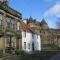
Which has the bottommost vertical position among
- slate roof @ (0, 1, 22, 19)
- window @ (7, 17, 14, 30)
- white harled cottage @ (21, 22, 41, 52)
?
white harled cottage @ (21, 22, 41, 52)

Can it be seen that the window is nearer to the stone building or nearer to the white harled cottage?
the stone building

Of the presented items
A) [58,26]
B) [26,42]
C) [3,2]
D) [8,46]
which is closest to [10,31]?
[8,46]

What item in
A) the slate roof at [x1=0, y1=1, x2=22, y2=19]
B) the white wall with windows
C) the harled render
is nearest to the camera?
the harled render

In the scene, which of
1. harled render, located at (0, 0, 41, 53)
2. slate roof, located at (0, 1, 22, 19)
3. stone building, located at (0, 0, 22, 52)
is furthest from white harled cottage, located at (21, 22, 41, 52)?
slate roof, located at (0, 1, 22, 19)

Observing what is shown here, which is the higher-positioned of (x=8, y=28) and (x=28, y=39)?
(x=8, y=28)

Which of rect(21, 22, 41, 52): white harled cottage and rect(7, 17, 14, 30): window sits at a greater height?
rect(7, 17, 14, 30): window

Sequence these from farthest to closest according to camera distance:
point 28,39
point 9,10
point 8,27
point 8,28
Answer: point 28,39
point 9,10
point 8,27
point 8,28

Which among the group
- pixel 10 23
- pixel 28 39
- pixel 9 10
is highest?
pixel 9 10

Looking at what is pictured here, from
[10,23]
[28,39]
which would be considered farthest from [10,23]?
[28,39]

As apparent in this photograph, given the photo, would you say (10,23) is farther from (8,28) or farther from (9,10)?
(9,10)

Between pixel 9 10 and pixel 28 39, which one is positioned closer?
pixel 9 10

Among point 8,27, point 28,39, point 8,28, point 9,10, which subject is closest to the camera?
point 8,28

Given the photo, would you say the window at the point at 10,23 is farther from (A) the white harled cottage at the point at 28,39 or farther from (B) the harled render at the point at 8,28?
(A) the white harled cottage at the point at 28,39

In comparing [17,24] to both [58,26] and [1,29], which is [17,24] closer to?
[1,29]
